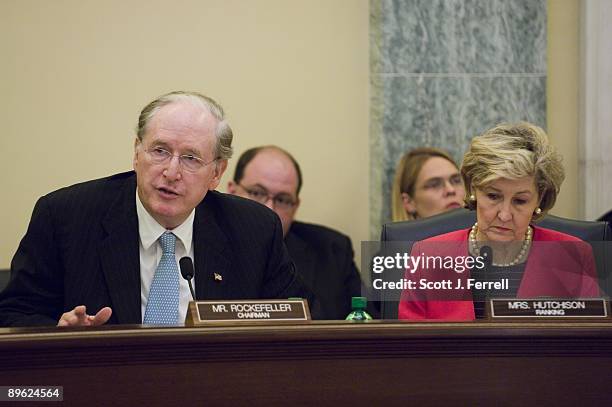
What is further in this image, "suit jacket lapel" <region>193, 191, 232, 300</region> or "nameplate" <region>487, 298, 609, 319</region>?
"suit jacket lapel" <region>193, 191, 232, 300</region>

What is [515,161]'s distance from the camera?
122 inches

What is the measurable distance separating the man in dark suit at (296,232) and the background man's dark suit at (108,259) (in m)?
1.69

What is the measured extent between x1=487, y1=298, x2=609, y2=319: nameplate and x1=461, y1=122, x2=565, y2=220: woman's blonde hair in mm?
622

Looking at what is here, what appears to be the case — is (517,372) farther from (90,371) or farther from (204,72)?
(204,72)

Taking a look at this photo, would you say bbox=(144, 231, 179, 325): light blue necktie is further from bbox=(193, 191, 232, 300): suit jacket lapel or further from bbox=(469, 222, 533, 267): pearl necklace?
bbox=(469, 222, 533, 267): pearl necklace

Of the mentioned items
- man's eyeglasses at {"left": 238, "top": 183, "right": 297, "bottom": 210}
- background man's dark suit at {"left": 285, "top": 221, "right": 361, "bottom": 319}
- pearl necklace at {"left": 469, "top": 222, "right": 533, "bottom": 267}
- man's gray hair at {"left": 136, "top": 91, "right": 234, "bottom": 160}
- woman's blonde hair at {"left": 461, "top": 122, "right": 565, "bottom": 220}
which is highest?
man's gray hair at {"left": 136, "top": 91, "right": 234, "bottom": 160}

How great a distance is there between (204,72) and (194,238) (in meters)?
2.29

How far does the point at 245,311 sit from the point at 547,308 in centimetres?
69

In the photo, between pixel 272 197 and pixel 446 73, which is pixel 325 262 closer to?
pixel 272 197

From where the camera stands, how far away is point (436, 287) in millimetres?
2887

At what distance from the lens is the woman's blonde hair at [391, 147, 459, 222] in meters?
5.04

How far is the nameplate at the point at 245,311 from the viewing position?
239 cm

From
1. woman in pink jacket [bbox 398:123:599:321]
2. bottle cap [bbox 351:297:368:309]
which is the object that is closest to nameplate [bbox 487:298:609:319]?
woman in pink jacket [bbox 398:123:599:321]

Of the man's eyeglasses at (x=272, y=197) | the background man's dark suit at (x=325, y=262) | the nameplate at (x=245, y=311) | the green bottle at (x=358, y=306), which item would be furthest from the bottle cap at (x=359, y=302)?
the man's eyeglasses at (x=272, y=197)
